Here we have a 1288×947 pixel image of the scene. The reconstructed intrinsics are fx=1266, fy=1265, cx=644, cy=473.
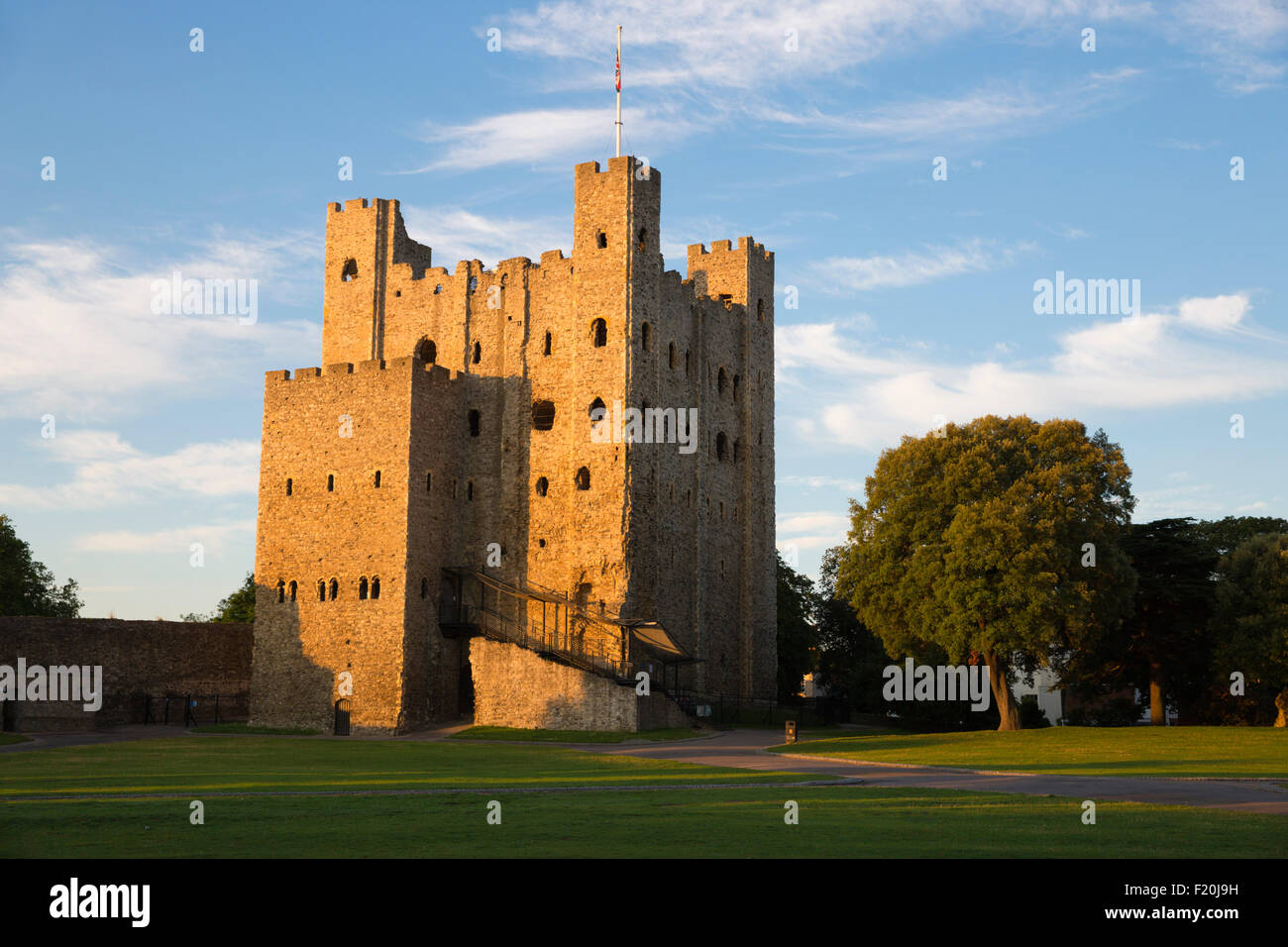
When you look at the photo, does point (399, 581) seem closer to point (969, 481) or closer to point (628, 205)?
point (628, 205)

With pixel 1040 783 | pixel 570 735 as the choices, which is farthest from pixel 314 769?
pixel 570 735

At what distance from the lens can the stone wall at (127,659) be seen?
4547 cm

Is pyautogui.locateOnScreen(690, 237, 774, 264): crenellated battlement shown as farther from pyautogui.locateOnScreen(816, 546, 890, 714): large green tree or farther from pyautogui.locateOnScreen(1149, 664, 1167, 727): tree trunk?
pyautogui.locateOnScreen(1149, 664, 1167, 727): tree trunk

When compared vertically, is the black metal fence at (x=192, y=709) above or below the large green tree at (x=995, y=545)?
below

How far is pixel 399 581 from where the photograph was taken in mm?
47469

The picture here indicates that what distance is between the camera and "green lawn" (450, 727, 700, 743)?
40.5 metres

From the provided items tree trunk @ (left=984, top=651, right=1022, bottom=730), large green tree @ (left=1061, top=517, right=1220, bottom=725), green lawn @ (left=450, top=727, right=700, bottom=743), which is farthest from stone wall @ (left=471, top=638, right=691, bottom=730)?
large green tree @ (left=1061, top=517, right=1220, bottom=725)

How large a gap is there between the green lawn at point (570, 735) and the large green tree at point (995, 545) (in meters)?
9.43

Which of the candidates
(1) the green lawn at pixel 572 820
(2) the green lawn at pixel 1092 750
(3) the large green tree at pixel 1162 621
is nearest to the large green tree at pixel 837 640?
(3) the large green tree at pixel 1162 621

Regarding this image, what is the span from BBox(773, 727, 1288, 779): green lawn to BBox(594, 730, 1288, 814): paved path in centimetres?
177

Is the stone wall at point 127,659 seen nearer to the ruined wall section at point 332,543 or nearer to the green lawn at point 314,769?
the ruined wall section at point 332,543

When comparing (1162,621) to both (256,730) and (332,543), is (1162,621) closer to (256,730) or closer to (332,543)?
(332,543)
